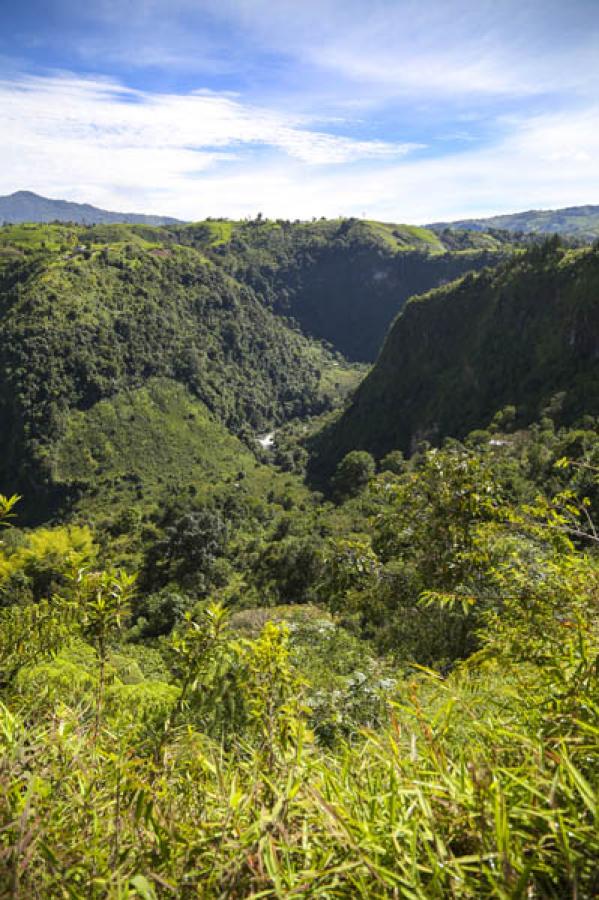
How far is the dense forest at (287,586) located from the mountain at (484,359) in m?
0.54

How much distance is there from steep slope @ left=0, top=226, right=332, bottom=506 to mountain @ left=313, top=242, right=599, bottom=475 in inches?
1341

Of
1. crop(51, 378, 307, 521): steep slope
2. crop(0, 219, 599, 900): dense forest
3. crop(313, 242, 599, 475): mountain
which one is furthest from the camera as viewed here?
crop(51, 378, 307, 521): steep slope

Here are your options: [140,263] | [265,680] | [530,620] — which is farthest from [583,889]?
[140,263]

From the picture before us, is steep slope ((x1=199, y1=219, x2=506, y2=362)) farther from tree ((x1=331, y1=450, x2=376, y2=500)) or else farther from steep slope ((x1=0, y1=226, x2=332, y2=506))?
tree ((x1=331, y1=450, x2=376, y2=500))

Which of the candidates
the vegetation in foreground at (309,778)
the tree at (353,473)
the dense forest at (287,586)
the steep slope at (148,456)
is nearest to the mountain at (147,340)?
the steep slope at (148,456)

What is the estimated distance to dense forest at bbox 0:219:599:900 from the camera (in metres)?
1.64

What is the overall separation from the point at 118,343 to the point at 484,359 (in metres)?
71.7

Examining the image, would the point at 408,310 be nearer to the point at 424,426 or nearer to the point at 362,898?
the point at 424,426

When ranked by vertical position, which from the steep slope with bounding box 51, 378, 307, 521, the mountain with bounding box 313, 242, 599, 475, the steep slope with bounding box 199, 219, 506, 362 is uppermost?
the steep slope with bounding box 199, 219, 506, 362

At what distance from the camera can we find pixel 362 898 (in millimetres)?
1480

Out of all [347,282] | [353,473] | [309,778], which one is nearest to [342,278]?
[347,282]

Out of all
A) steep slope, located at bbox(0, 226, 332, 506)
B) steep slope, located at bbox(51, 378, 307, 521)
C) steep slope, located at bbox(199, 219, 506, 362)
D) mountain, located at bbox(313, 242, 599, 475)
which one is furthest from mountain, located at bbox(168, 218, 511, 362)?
steep slope, located at bbox(51, 378, 307, 521)

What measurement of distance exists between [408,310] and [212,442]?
163 feet

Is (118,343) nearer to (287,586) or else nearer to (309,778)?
(287,586)
